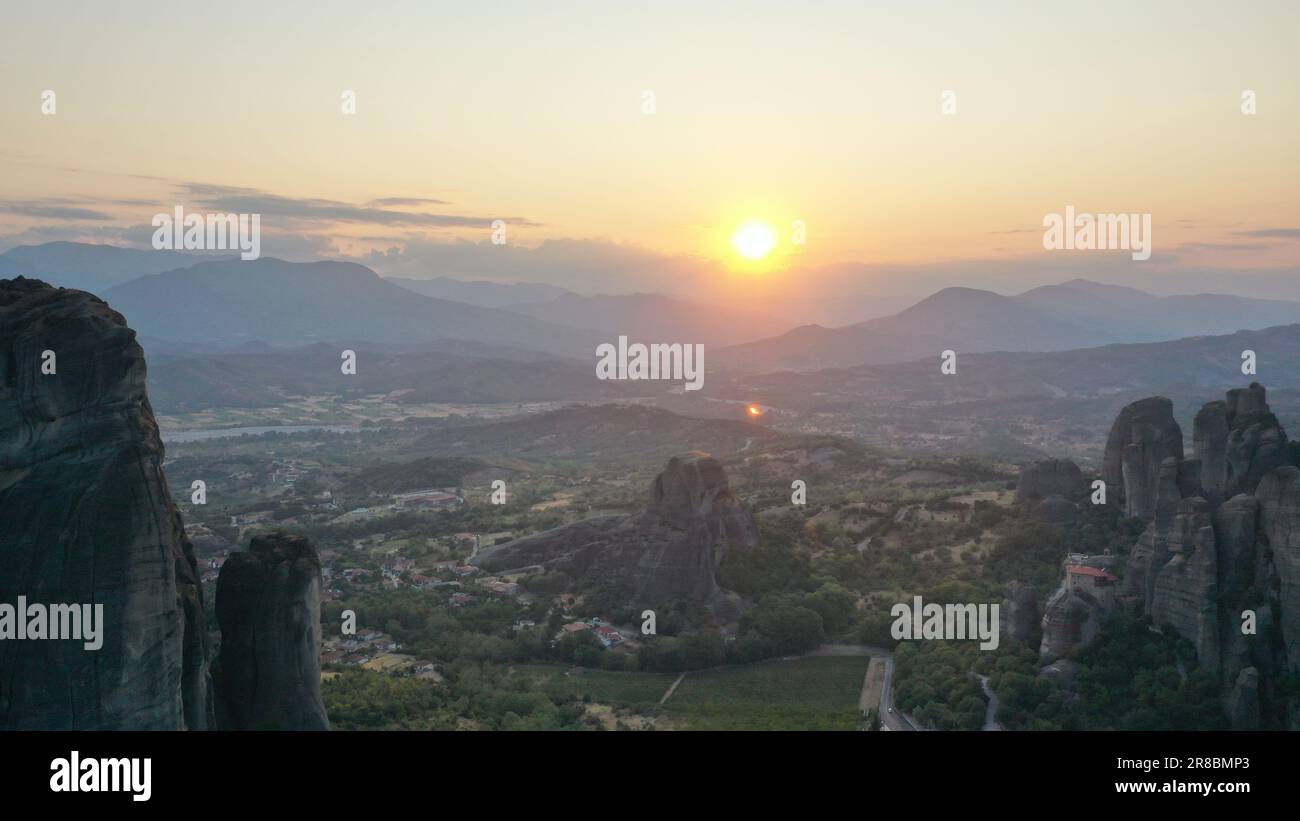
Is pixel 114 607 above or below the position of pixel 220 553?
above

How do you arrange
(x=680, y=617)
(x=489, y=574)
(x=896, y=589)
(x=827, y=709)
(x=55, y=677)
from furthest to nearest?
(x=489, y=574) < (x=896, y=589) < (x=680, y=617) < (x=827, y=709) < (x=55, y=677)

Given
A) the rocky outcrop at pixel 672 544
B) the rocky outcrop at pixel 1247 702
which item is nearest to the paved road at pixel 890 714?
the rocky outcrop at pixel 1247 702

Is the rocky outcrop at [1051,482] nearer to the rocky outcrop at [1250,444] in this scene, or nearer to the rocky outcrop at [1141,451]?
the rocky outcrop at [1141,451]

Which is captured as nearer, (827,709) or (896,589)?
(827,709)

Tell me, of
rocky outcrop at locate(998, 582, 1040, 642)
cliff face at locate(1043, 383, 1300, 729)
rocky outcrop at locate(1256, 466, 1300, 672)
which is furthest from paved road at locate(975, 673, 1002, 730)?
A: rocky outcrop at locate(1256, 466, 1300, 672)

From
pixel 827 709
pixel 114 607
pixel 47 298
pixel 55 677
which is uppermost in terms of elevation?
pixel 47 298
